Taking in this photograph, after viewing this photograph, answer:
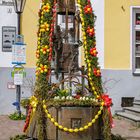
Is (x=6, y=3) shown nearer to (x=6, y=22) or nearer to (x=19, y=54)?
(x=6, y=22)

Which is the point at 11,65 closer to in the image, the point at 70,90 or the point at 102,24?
the point at 102,24

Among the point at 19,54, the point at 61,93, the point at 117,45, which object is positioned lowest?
the point at 61,93

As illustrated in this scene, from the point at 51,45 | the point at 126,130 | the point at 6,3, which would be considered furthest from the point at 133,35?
the point at 51,45

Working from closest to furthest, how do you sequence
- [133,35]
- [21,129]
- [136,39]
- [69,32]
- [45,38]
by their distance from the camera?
1. [45,38]
2. [69,32]
3. [21,129]
4. [133,35]
5. [136,39]

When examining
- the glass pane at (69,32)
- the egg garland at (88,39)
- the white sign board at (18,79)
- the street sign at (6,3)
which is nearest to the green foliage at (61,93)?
the egg garland at (88,39)

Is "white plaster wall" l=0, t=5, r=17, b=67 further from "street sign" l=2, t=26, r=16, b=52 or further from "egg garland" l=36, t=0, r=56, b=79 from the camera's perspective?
"egg garland" l=36, t=0, r=56, b=79

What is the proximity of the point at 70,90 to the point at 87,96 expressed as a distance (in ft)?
1.37

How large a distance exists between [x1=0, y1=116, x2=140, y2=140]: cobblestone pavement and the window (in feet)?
7.10

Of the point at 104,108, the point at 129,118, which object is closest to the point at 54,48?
the point at 104,108

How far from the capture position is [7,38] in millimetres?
15211

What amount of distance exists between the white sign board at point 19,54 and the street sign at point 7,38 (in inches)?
34.6

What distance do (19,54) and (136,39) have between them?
3.86 m

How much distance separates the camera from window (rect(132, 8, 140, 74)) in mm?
15742

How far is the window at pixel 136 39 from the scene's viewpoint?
15.7 metres
